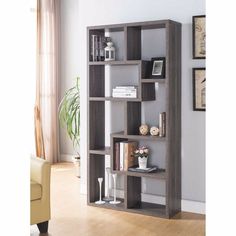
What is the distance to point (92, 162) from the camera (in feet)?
15.9

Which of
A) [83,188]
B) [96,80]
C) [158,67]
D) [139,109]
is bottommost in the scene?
[83,188]

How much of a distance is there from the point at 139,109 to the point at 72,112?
7.49ft

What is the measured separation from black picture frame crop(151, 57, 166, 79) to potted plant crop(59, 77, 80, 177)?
237 centimetres

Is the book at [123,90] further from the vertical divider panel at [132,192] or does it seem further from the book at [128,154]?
the vertical divider panel at [132,192]

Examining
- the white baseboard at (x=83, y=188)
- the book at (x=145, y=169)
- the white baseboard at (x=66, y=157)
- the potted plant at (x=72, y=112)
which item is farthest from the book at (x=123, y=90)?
the white baseboard at (x=66, y=157)

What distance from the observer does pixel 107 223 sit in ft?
13.6

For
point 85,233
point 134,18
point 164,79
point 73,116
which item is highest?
point 134,18

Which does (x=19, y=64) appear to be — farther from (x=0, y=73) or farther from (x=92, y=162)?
(x=92, y=162)

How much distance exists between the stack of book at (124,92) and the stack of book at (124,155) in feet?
1.59

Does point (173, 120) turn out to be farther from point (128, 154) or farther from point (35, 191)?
point (35, 191)

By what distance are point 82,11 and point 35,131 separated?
2451 millimetres

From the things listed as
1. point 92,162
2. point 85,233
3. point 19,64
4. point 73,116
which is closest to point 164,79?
point 92,162

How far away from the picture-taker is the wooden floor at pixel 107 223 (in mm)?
3893

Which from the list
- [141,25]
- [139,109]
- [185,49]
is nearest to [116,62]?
[141,25]
